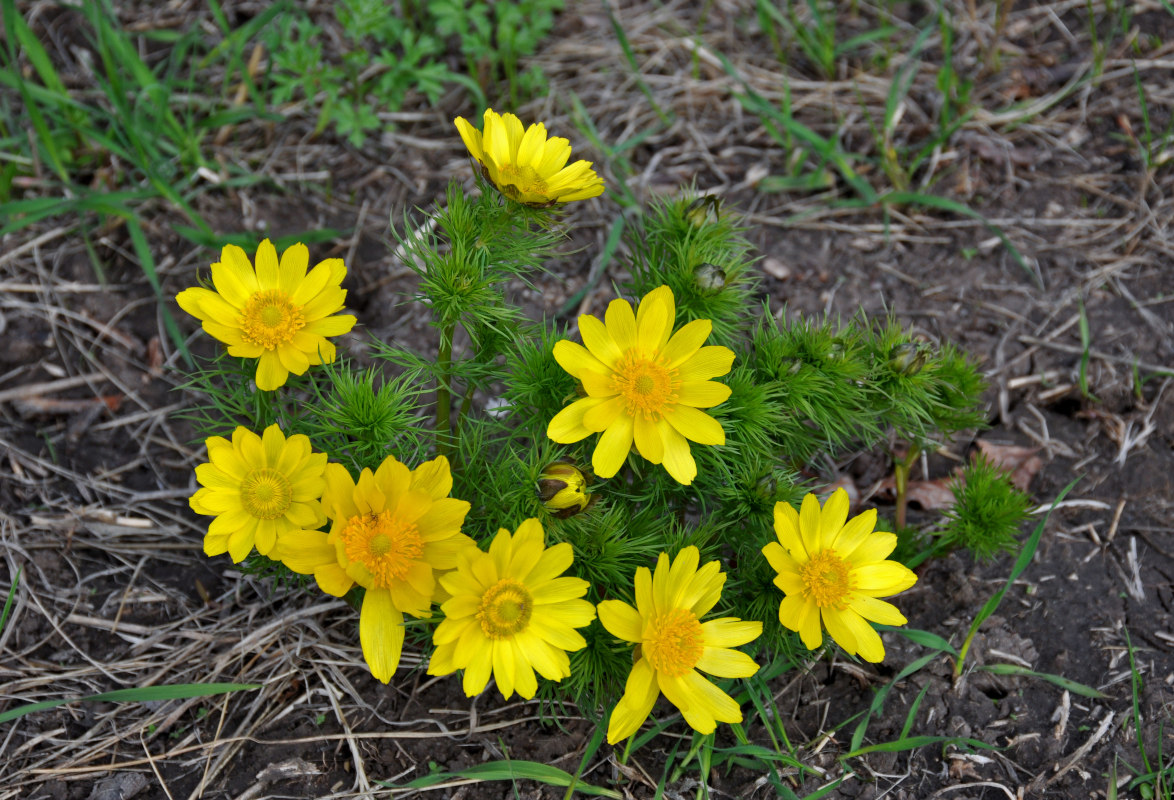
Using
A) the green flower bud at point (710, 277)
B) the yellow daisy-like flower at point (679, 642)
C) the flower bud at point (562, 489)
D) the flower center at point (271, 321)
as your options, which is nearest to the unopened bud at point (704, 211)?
the green flower bud at point (710, 277)

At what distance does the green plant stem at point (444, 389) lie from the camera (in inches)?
81.4

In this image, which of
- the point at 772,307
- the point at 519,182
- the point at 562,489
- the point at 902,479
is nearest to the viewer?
the point at 562,489

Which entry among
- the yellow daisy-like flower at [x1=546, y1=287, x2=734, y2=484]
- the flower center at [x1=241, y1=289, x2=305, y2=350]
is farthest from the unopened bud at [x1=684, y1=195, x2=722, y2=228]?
the flower center at [x1=241, y1=289, x2=305, y2=350]

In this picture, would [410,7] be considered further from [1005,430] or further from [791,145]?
[1005,430]

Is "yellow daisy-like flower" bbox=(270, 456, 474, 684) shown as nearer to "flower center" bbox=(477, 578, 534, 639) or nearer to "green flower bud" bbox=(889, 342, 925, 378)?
"flower center" bbox=(477, 578, 534, 639)

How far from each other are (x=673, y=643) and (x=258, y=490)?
854 millimetres

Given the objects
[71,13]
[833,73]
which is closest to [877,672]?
[833,73]

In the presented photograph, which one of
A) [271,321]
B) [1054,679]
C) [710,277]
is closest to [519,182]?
[710,277]

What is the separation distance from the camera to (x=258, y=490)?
1.84 m

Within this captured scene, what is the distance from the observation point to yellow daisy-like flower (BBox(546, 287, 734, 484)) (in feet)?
6.04

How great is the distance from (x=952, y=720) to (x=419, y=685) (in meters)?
1.25

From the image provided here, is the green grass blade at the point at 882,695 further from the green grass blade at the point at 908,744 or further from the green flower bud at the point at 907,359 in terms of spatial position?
the green flower bud at the point at 907,359

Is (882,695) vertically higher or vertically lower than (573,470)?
lower

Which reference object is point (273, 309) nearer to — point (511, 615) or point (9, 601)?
point (511, 615)
